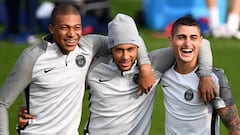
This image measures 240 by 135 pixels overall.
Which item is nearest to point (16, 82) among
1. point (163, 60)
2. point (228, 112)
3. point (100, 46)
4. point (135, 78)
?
point (100, 46)

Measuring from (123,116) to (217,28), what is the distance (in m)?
6.65

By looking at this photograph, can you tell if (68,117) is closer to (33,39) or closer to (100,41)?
(100,41)

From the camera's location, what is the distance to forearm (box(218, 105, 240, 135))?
211 inches

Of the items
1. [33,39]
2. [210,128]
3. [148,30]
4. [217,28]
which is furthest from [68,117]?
[148,30]

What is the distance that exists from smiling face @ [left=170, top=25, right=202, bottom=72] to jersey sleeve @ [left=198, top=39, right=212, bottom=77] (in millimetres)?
45

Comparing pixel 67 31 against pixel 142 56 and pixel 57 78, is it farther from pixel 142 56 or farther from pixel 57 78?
pixel 142 56

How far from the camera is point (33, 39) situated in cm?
1150

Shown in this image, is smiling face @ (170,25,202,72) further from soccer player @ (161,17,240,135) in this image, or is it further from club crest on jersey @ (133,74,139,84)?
club crest on jersey @ (133,74,139,84)

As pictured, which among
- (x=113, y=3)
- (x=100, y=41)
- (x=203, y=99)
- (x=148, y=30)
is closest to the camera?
(x=203, y=99)

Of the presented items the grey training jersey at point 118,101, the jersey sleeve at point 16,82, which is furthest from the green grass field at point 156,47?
the jersey sleeve at point 16,82

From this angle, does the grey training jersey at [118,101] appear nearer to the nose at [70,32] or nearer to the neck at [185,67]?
the neck at [185,67]

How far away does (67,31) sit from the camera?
5.50 metres

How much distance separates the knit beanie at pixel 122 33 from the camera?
558 centimetres

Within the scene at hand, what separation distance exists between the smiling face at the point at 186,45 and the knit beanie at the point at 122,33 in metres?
0.30
